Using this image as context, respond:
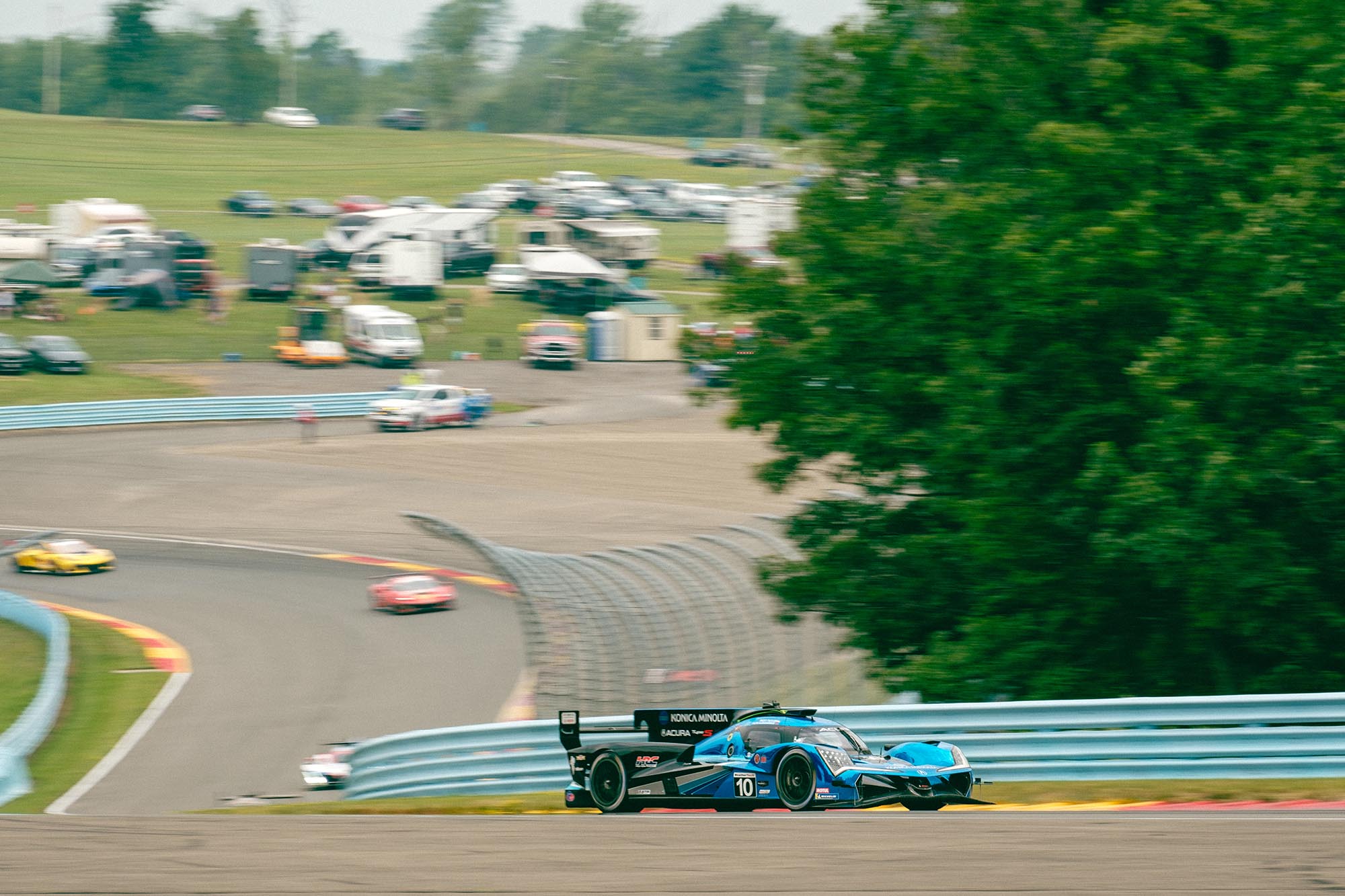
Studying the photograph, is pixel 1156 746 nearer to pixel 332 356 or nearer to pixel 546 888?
pixel 546 888

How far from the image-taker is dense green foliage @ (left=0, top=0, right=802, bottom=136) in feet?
377

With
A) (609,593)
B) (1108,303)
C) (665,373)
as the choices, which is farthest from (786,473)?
(665,373)

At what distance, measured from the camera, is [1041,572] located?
1523 cm

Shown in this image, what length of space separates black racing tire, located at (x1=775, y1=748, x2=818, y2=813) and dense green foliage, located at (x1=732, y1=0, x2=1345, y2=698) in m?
5.41

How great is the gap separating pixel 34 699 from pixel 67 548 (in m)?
9.26

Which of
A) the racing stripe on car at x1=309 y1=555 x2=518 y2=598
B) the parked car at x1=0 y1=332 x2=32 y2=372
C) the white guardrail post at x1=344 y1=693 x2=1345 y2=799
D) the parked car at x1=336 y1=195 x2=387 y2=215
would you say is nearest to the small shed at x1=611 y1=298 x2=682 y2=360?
the parked car at x1=0 y1=332 x2=32 y2=372

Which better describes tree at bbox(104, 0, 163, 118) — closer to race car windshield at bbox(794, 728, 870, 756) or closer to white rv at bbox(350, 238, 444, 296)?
white rv at bbox(350, 238, 444, 296)

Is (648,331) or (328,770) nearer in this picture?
(328,770)

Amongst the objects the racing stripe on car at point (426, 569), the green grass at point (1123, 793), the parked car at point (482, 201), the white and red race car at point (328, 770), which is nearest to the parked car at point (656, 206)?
the parked car at point (482, 201)

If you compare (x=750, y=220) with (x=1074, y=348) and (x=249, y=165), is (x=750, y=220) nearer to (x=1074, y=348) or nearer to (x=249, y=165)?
(x=249, y=165)

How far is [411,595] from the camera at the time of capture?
26484 mm

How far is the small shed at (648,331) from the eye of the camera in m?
55.7

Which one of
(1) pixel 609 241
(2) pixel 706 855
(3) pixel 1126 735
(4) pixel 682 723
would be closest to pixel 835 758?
(4) pixel 682 723

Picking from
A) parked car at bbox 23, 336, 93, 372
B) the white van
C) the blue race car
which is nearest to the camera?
the blue race car
